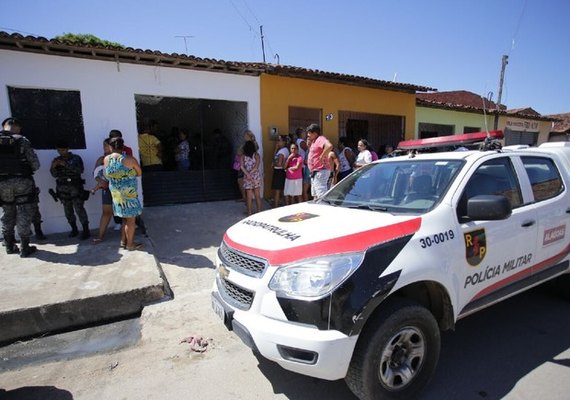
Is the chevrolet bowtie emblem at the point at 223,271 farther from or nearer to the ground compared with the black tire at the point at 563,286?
farther from the ground

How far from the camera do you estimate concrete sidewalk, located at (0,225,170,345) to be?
3.56m

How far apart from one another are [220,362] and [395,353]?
146 cm

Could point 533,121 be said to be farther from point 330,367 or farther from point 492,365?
point 330,367

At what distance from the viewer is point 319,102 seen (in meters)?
9.28

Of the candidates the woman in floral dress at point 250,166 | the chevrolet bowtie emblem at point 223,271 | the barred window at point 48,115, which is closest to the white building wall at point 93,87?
the barred window at point 48,115

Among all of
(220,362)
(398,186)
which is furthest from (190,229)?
(398,186)

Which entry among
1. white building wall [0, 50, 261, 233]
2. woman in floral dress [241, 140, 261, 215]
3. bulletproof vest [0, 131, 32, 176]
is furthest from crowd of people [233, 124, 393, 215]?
bulletproof vest [0, 131, 32, 176]

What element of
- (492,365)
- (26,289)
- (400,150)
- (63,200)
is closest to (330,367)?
(492,365)

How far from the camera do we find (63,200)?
18.9 ft

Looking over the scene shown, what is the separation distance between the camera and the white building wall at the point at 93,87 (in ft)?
19.6

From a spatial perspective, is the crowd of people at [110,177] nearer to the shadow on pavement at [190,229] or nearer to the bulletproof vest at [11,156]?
the bulletproof vest at [11,156]

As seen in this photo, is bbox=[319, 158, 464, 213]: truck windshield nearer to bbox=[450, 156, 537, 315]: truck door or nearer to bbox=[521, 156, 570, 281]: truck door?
bbox=[450, 156, 537, 315]: truck door

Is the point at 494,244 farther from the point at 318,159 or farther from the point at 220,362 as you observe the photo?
the point at 318,159

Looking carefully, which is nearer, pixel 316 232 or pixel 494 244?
pixel 316 232
